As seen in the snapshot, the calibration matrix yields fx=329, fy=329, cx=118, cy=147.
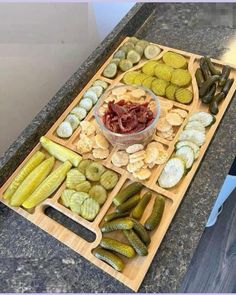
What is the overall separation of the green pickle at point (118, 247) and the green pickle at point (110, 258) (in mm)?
11

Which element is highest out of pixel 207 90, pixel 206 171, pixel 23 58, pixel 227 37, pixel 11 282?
pixel 227 37

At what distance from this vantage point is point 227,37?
114cm

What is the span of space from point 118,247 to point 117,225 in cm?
4

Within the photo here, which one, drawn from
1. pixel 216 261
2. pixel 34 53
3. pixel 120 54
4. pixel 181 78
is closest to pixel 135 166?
pixel 181 78

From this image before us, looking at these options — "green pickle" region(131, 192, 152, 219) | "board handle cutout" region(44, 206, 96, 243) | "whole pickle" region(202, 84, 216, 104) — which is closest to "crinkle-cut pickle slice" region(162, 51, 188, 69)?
"whole pickle" region(202, 84, 216, 104)

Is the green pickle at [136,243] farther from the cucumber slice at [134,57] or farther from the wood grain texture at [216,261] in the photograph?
the wood grain texture at [216,261]

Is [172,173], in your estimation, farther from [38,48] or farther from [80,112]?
[38,48]

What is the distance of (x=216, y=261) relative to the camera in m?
1.40

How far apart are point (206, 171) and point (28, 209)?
44 cm

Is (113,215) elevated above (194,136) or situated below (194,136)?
below

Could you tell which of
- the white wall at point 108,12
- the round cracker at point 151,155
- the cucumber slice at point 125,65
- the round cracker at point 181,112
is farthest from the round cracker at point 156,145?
the white wall at point 108,12

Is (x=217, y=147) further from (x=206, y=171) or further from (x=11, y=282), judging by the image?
(x=11, y=282)

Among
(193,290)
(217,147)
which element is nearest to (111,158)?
(217,147)

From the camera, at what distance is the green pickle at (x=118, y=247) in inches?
26.1
